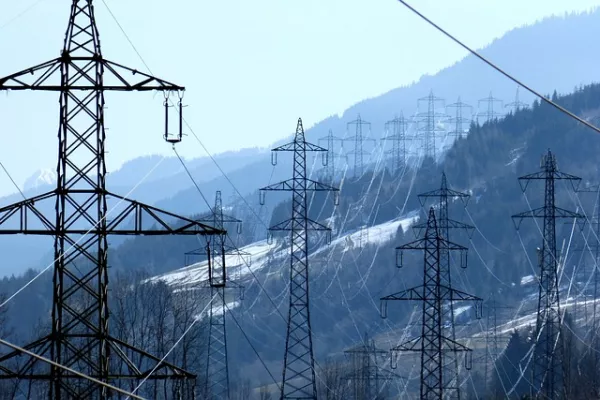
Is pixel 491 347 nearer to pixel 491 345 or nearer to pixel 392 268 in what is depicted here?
pixel 491 345

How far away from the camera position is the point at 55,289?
84.0 feet

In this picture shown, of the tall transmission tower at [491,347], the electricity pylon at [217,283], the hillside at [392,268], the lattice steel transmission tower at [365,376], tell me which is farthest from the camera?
the hillside at [392,268]

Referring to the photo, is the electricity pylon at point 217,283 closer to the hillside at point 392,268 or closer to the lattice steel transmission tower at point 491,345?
the hillside at point 392,268

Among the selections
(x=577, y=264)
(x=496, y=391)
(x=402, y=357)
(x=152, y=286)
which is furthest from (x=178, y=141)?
(x=577, y=264)

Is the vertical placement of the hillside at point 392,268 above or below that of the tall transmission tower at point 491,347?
above

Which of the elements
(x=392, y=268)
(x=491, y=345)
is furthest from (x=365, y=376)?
(x=392, y=268)

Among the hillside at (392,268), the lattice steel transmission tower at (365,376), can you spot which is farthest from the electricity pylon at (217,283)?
the hillside at (392,268)

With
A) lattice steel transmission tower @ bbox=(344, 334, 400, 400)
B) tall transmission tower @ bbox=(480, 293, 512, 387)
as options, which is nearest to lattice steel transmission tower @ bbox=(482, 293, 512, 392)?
tall transmission tower @ bbox=(480, 293, 512, 387)

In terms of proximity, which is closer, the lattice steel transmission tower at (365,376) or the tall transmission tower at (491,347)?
the lattice steel transmission tower at (365,376)

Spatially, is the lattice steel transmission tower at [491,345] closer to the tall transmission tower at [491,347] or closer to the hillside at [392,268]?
the tall transmission tower at [491,347]

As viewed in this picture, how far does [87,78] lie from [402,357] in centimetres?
11741

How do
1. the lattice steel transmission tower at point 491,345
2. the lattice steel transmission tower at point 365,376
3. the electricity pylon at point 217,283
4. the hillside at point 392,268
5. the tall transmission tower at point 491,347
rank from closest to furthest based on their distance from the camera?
1. the electricity pylon at point 217,283
2. the lattice steel transmission tower at point 365,376
3. the tall transmission tower at point 491,347
4. the lattice steel transmission tower at point 491,345
5. the hillside at point 392,268

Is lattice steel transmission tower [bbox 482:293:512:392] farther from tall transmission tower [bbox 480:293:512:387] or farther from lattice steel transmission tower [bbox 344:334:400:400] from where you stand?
lattice steel transmission tower [bbox 344:334:400:400]

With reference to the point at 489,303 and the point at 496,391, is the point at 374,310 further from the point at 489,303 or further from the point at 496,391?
the point at 496,391
